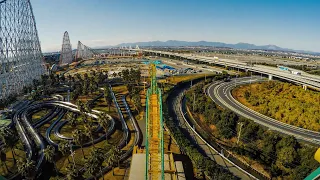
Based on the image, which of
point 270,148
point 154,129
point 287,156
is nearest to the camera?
point 154,129

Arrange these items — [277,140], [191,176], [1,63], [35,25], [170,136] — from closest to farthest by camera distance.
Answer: [191,176], [277,140], [170,136], [1,63], [35,25]

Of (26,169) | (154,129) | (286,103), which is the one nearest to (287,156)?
(154,129)

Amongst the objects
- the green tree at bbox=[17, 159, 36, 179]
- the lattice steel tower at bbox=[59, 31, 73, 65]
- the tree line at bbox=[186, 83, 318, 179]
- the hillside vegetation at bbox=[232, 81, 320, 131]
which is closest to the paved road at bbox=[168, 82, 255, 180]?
the tree line at bbox=[186, 83, 318, 179]

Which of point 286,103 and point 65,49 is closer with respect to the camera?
point 286,103

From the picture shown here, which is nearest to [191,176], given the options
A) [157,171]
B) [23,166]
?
[157,171]

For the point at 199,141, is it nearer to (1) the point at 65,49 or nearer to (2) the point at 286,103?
(2) the point at 286,103

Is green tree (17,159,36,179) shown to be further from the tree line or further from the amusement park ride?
the tree line

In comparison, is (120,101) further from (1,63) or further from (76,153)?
(1,63)
